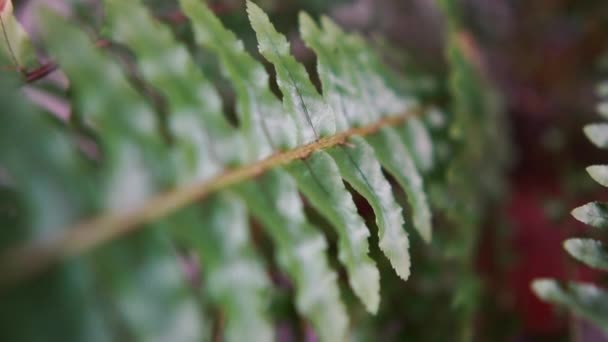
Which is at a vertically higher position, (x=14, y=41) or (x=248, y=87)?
(x=14, y=41)

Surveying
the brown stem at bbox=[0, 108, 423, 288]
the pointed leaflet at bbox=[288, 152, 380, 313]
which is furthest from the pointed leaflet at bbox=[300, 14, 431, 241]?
the brown stem at bbox=[0, 108, 423, 288]

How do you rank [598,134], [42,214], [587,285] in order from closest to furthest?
[42,214], [587,285], [598,134]

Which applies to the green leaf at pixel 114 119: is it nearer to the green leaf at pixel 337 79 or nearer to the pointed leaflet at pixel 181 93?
the pointed leaflet at pixel 181 93

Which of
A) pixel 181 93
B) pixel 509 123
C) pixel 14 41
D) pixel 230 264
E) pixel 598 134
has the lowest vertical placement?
pixel 509 123

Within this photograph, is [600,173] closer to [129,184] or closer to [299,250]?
[299,250]

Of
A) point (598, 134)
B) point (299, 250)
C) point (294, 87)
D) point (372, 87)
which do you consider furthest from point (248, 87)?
point (598, 134)

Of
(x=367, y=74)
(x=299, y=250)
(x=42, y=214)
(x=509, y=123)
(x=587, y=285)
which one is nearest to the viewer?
(x=42, y=214)

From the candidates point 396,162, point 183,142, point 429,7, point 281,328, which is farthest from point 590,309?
point 429,7

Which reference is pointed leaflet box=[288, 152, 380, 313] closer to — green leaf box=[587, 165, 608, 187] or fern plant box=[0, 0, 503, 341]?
fern plant box=[0, 0, 503, 341]
